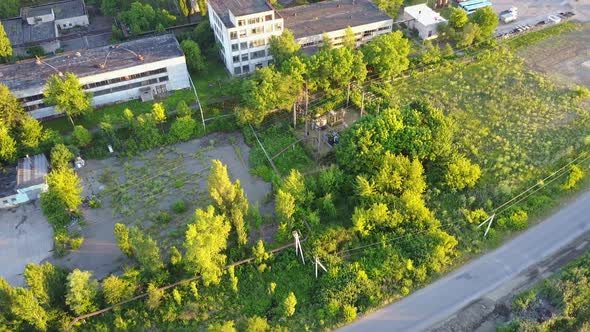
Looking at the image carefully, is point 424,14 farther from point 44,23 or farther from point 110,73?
point 44,23

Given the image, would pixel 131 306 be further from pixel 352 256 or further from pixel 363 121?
pixel 363 121

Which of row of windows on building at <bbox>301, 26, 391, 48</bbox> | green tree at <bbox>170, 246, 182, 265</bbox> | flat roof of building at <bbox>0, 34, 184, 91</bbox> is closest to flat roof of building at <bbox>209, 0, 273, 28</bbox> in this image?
flat roof of building at <bbox>0, 34, 184, 91</bbox>

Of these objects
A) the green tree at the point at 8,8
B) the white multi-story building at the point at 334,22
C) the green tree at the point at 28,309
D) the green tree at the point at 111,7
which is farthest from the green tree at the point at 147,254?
the green tree at the point at 8,8

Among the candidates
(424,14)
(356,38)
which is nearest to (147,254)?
(356,38)

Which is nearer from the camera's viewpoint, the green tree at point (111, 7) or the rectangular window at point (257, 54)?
the rectangular window at point (257, 54)

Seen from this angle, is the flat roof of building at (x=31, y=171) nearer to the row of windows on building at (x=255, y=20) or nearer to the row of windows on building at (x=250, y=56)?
the row of windows on building at (x=250, y=56)
